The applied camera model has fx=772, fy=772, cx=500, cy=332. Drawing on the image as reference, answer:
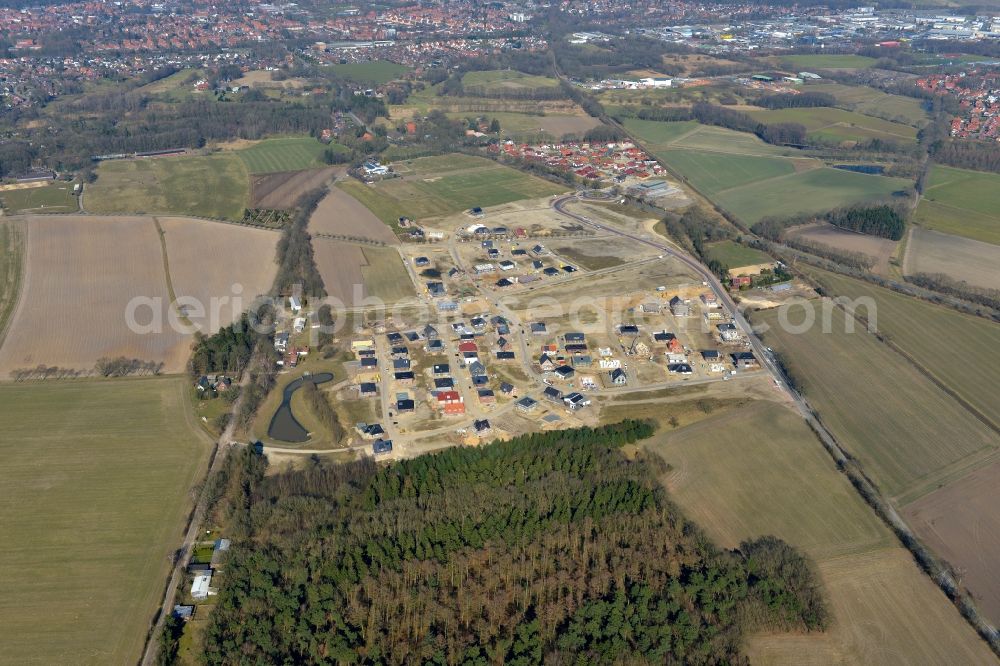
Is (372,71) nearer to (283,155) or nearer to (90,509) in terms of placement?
(283,155)

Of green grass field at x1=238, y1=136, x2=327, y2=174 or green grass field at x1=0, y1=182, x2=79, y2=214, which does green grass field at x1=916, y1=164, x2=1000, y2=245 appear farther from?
green grass field at x1=0, y1=182, x2=79, y2=214

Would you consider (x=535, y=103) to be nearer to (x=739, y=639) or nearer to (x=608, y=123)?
(x=608, y=123)

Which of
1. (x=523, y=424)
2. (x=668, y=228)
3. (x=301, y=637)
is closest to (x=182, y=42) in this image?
(x=668, y=228)

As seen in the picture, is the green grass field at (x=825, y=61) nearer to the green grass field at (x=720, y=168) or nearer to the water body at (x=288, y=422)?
the green grass field at (x=720, y=168)

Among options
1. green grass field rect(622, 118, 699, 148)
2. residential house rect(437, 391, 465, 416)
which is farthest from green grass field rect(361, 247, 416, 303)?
green grass field rect(622, 118, 699, 148)

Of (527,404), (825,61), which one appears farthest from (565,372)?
(825,61)
